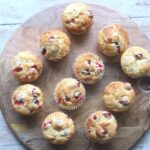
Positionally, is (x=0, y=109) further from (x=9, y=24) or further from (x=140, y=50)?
(x=140, y=50)

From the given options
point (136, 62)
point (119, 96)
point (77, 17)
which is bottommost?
point (119, 96)

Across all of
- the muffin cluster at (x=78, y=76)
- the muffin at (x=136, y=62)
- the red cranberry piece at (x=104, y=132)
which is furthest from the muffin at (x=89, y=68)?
the red cranberry piece at (x=104, y=132)

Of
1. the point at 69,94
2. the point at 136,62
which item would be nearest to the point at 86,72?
the point at 69,94

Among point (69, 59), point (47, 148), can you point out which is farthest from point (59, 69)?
point (47, 148)

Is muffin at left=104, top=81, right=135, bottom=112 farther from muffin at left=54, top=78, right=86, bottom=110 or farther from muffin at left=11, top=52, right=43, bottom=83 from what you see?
muffin at left=11, top=52, right=43, bottom=83

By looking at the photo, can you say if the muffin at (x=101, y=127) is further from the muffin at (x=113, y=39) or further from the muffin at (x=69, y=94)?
the muffin at (x=113, y=39)

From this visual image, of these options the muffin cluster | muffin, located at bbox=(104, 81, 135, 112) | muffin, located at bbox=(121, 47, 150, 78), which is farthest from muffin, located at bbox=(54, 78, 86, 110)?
muffin, located at bbox=(121, 47, 150, 78)

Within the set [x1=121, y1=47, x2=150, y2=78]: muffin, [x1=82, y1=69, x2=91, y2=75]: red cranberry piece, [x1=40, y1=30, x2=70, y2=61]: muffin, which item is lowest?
[x1=82, y1=69, x2=91, y2=75]: red cranberry piece

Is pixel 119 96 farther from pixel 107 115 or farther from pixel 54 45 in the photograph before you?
pixel 54 45
